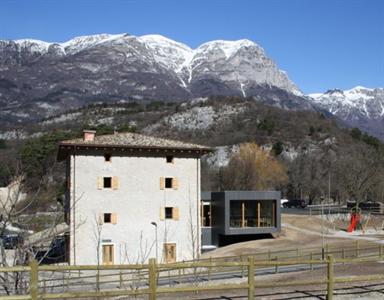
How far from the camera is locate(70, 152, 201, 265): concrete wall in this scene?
47.0m

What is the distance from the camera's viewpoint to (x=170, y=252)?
49000 millimetres

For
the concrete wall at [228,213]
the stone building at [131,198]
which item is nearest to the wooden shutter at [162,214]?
the stone building at [131,198]

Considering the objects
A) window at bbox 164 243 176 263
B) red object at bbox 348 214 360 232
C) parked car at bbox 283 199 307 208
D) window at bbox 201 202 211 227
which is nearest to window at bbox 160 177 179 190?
window at bbox 164 243 176 263

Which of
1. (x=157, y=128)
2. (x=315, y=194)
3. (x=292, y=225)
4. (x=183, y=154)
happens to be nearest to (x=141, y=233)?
(x=183, y=154)

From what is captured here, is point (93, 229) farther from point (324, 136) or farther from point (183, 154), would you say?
point (324, 136)

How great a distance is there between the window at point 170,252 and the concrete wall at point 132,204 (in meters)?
0.36

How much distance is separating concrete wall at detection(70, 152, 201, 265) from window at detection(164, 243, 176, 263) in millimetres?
357

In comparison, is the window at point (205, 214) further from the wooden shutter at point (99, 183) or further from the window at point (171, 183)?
the wooden shutter at point (99, 183)

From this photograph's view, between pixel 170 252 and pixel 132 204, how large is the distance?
4.86 meters

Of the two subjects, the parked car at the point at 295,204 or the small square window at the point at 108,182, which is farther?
the parked car at the point at 295,204

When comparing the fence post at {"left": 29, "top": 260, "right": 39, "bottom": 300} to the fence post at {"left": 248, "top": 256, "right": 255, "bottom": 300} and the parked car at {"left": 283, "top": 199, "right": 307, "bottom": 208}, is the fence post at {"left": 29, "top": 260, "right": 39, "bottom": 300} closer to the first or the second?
the fence post at {"left": 248, "top": 256, "right": 255, "bottom": 300}

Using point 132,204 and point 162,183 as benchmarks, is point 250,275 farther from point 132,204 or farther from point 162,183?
point 162,183

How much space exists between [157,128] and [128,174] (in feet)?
418

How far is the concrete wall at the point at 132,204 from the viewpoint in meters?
47.0
